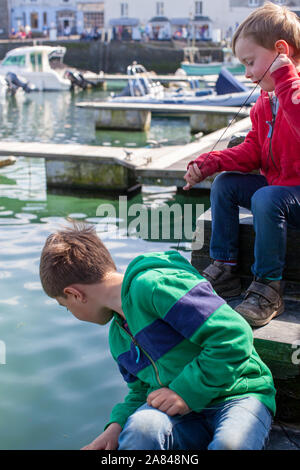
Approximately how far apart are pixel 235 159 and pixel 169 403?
1.48 meters

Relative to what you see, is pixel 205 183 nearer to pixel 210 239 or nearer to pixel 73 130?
pixel 210 239

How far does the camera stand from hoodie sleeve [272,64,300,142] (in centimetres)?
256

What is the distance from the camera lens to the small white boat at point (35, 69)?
33.3 m

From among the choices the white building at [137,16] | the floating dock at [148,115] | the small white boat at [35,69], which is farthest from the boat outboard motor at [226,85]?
the white building at [137,16]

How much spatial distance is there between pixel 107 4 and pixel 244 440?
7051cm

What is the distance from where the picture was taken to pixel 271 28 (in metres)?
2.60

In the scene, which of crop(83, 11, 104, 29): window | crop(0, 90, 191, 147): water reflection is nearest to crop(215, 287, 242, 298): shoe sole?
crop(0, 90, 191, 147): water reflection

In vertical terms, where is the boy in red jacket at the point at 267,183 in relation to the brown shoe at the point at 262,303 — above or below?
above

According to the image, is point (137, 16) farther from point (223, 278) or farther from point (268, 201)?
point (268, 201)

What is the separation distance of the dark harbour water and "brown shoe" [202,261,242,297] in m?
0.90

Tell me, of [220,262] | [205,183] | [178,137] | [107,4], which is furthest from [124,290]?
[107,4]

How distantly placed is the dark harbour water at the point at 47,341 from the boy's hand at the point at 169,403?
43.5 inches

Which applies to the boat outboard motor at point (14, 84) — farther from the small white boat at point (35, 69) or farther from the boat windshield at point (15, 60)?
the boat windshield at point (15, 60)
